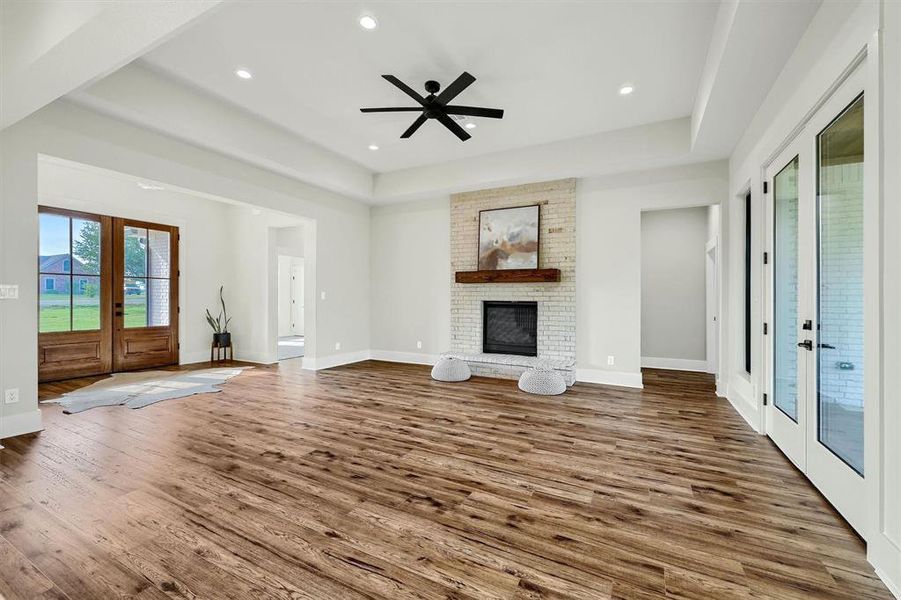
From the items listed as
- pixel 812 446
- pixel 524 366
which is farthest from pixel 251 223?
pixel 812 446

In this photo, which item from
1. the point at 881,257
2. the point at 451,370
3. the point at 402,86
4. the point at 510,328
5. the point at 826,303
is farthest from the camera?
the point at 510,328

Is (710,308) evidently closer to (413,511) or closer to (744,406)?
(744,406)

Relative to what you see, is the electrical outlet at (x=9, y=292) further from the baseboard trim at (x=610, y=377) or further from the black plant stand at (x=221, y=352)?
the baseboard trim at (x=610, y=377)

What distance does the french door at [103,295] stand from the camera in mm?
5453

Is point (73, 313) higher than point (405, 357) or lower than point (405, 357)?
higher

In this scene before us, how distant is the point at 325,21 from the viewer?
306cm

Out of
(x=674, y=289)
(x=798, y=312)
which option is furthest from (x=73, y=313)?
(x=674, y=289)

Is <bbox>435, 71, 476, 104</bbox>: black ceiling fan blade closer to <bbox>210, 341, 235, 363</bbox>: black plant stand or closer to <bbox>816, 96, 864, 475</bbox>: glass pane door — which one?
<bbox>816, 96, 864, 475</bbox>: glass pane door

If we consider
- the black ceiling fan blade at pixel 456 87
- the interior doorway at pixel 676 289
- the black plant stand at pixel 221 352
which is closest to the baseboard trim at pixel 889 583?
the black ceiling fan blade at pixel 456 87

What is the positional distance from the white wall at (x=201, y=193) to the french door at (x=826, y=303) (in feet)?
18.9

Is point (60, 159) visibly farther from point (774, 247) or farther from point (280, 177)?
point (774, 247)

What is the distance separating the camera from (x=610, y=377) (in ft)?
17.9

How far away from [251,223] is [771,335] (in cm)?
790

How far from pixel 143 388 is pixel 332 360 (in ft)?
8.40
